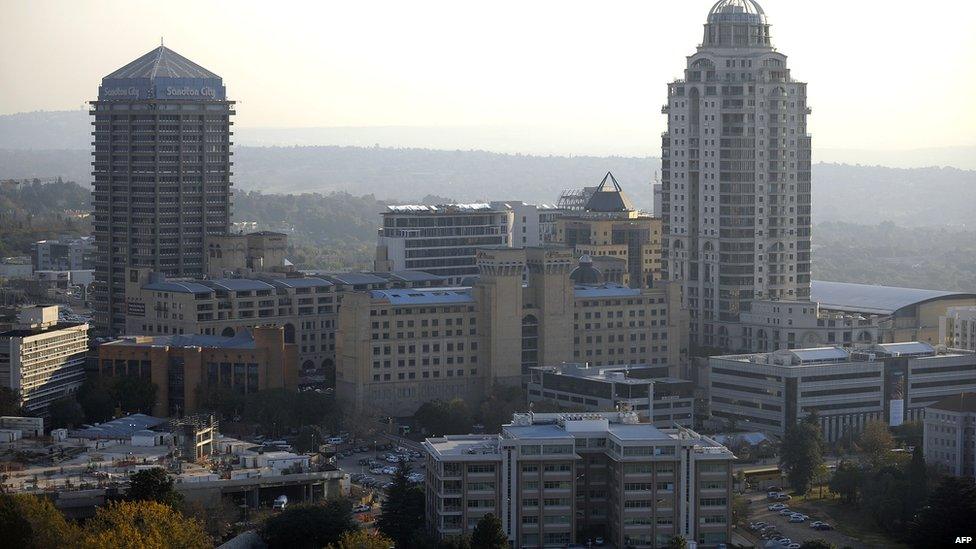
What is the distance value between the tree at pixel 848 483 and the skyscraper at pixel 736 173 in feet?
98.3

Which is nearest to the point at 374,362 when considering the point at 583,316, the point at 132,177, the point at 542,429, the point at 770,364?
the point at 583,316

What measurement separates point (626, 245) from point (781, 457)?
34736 millimetres

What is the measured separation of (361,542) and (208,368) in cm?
3344

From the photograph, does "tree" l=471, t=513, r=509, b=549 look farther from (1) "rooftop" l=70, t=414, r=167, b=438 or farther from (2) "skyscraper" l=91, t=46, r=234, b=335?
(2) "skyscraper" l=91, t=46, r=234, b=335

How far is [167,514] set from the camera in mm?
66312

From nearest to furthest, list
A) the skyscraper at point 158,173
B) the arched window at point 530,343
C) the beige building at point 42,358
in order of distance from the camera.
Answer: the beige building at point 42,358 < the arched window at point 530,343 < the skyscraper at point 158,173

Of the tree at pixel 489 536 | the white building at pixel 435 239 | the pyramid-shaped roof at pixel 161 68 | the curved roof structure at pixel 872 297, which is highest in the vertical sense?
the pyramid-shaped roof at pixel 161 68

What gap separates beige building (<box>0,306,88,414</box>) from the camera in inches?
Result: 3656

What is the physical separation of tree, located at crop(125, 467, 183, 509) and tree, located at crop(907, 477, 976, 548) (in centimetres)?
2411

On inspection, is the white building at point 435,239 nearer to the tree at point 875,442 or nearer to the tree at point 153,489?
the tree at point 875,442

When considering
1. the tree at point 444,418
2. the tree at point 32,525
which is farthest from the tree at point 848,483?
the tree at point 32,525

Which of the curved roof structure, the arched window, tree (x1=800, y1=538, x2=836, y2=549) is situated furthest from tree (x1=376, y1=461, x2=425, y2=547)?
the curved roof structure

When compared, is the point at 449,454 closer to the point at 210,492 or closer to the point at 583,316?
the point at 210,492

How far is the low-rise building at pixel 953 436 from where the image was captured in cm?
8056
